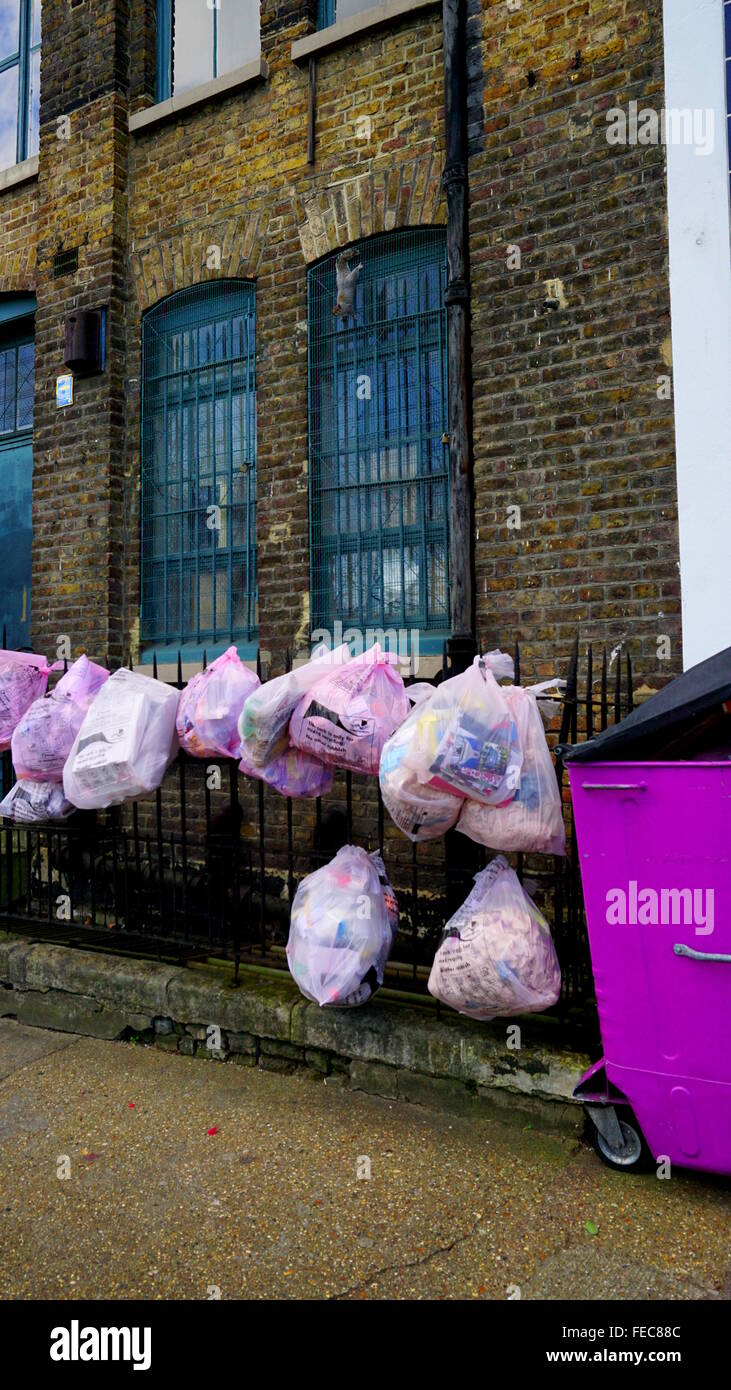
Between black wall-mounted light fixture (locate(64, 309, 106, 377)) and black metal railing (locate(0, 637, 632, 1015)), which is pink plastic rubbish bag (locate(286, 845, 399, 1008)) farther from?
black wall-mounted light fixture (locate(64, 309, 106, 377))

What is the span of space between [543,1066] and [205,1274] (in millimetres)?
1299

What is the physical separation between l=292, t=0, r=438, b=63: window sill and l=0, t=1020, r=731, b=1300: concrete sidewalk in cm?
551

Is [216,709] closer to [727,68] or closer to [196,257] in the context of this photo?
[196,257]

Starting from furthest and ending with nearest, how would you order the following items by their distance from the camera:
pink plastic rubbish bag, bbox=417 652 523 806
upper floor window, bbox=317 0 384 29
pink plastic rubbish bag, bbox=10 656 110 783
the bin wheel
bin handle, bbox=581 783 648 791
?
upper floor window, bbox=317 0 384 29 → pink plastic rubbish bag, bbox=10 656 110 783 → pink plastic rubbish bag, bbox=417 652 523 806 → the bin wheel → bin handle, bbox=581 783 648 791

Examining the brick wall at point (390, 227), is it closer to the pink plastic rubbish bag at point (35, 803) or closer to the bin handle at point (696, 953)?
the pink plastic rubbish bag at point (35, 803)

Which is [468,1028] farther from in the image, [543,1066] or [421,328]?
[421,328]

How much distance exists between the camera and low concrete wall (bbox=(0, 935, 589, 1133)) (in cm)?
336

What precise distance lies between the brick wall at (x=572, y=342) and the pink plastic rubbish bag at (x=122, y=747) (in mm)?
1718

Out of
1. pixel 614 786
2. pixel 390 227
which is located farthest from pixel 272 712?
pixel 390 227

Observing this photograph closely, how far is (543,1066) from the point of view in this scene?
3.30 meters

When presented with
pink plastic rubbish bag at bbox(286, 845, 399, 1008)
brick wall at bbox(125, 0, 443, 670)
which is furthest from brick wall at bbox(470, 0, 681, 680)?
pink plastic rubbish bag at bbox(286, 845, 399, 1008)

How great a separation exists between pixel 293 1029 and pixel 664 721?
6.69 feet
